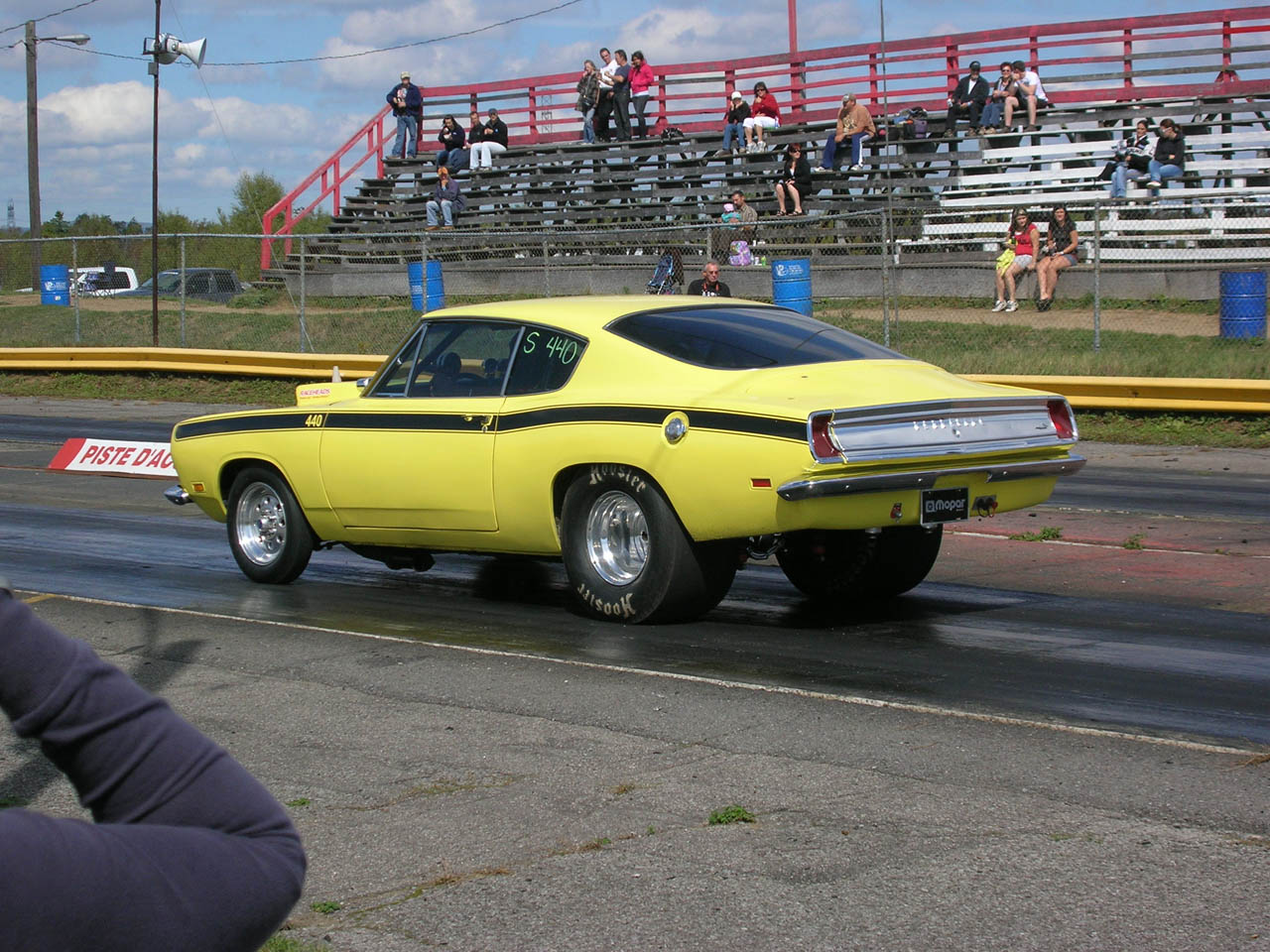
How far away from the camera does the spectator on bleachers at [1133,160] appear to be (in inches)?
993

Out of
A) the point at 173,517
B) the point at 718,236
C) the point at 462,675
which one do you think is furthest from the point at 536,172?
the point at 462,675

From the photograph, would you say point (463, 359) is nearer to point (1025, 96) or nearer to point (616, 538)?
point (616, 538)

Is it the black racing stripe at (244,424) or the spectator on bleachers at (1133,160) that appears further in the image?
the spectator on bleachers at (1133,160)

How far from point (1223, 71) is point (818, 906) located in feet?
90.3

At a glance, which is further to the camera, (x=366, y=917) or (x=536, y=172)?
(x=536, y=172)

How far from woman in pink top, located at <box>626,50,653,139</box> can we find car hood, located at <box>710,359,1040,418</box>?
26401mm

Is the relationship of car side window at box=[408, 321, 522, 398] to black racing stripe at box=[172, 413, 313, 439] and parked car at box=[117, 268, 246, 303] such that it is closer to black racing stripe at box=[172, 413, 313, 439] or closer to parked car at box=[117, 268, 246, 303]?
black racing stripe at box=[172, 413, 313, 439]

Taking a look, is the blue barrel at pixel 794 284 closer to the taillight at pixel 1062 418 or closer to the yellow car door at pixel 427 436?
the yellow car door at pixel 427 436

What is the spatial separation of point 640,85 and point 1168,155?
12.7 metres

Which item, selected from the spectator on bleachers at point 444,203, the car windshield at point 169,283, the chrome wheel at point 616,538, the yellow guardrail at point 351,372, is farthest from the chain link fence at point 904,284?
the chrome wheel at point 616,538

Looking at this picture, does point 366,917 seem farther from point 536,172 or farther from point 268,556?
point 536,172

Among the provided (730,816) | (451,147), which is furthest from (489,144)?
(730,816)

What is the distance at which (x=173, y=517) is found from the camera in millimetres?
12625

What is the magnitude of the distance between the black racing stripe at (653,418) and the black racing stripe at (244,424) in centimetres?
157
